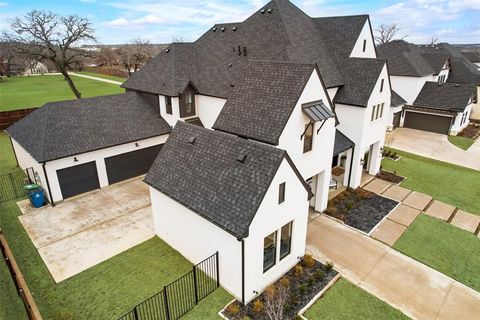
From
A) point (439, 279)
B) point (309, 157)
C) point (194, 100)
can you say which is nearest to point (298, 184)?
point (309, 157)

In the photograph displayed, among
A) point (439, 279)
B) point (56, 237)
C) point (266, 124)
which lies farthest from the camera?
point (56, 237)

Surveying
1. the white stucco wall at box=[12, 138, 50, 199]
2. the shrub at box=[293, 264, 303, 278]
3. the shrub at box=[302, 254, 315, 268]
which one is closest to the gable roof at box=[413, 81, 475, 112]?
the shrub at box=[302, 254, 315, 268]

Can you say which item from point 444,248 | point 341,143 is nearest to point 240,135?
point 341,143

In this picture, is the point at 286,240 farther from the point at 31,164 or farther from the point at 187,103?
the point at 31,164

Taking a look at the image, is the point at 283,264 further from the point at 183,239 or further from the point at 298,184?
the point at 183,239

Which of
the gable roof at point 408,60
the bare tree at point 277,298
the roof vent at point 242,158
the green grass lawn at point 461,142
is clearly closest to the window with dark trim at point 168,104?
the roof vent at point 242,158

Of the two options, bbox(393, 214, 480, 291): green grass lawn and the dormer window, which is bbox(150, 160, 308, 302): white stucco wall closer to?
bbox(393, 214, 480, 291): green grass lawn
